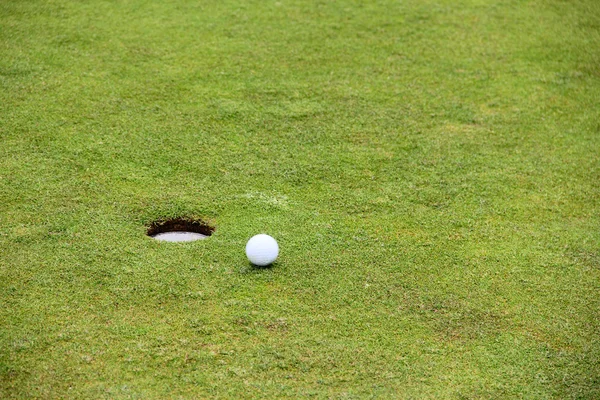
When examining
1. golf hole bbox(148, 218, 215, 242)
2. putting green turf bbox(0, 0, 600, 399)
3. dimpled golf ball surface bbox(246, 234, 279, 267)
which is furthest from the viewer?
golf hole bbox(148, 218, 215, 242)

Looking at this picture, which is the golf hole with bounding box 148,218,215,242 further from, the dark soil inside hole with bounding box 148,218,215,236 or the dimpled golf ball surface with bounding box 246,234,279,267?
the dimpled golf ball surface with bounding box 246,234,279,267

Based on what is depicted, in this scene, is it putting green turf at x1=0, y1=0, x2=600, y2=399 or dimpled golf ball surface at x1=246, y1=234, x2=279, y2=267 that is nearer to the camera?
putting green turf at x1=0, y1=0, x2=600, y2=399

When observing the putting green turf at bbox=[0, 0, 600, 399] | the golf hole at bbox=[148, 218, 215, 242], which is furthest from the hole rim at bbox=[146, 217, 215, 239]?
the putting green turf at bbox=[0, 0, 600, 399]

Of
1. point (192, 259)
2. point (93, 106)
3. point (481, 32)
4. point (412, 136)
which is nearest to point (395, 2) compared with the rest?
point (481, 32)

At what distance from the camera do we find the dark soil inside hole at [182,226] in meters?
6.90

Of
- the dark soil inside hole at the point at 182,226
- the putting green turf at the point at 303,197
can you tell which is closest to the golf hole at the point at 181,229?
the dark soil inside hole at the point at 182,226

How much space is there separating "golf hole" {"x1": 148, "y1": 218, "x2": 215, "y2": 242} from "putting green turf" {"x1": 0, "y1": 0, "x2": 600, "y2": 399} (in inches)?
4.8

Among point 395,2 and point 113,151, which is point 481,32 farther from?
point 113,151

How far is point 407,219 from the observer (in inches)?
284

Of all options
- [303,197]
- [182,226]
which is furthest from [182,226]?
[303,197]

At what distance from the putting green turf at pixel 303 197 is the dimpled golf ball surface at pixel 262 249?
137mm

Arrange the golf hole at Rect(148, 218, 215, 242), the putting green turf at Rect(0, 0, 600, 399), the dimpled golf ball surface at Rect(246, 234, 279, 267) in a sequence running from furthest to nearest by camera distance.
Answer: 1. the golf hole at Rect(148, 218, 215, 242)
2. the dimpled golf ball surface at Rect(246, 234, 279, 267)
3. the putting green turf at Rect(0, 0, 600, 399)

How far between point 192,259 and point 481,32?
659 centimetres

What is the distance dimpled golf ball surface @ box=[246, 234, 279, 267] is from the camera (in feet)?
20.4
